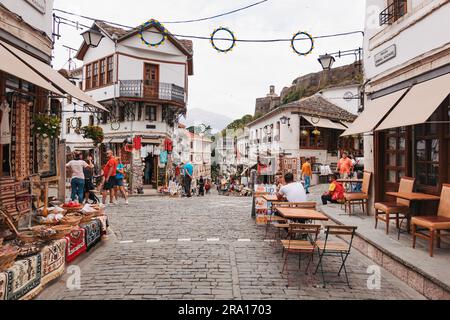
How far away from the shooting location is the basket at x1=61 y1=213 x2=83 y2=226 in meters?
5.81

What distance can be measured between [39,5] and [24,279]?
7.39 m

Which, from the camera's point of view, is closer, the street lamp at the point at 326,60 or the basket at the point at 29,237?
the basket at the point at 29,237

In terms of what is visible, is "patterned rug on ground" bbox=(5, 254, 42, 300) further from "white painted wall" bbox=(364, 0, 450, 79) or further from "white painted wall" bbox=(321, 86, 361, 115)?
"white painted wall" bbox=(321, 86, 361, 115)

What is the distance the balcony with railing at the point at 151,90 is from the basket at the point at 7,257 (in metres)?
20.0

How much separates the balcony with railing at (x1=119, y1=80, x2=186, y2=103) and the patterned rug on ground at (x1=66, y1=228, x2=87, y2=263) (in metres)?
18.3

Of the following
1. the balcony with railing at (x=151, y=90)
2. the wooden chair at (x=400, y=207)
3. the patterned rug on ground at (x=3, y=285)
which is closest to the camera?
the patterned rug on ground at (x=3, y=285)

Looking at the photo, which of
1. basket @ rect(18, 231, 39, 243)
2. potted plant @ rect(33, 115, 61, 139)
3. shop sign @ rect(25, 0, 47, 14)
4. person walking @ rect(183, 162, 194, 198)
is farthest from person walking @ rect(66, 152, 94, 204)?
person walking @ rect(183, 162, 194, 198)

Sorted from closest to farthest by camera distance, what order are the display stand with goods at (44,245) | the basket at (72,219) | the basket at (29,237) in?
A: 1. the display stand with goods at (44,245)
2. the basket at (29,237)
3. the basket at (72,219)

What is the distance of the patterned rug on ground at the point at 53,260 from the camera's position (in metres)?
4.54

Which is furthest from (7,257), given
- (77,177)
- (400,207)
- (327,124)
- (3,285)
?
(327,124)

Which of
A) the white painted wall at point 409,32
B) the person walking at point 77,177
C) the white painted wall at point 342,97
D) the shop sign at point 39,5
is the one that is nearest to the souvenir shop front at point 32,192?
the person walking at point 77,177

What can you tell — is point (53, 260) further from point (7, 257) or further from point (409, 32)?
point (409, 32)

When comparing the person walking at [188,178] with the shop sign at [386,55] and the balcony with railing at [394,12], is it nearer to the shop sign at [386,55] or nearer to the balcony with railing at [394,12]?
the shop sign at [386,55]
